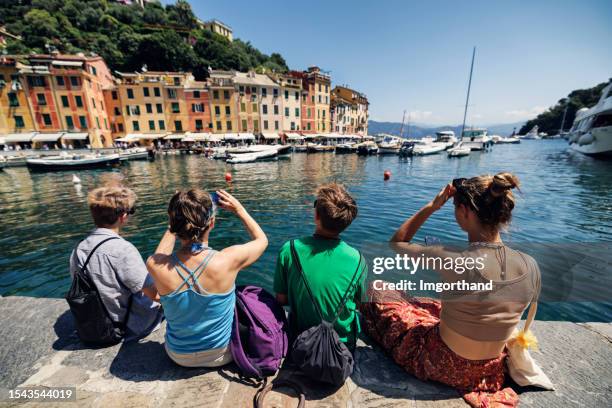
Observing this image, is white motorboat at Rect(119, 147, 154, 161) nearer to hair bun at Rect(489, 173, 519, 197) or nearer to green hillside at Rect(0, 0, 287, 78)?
green hillside at Rect(0, 0, 287, 78)

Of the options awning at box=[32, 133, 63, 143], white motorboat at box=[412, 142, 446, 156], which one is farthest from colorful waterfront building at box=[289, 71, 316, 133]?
awning at box=[32, 133, 63, 143]

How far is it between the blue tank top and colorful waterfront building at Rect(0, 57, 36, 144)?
47822mm

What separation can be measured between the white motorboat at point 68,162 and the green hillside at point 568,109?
418ft

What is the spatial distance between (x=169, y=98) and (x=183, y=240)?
49925 millimetres

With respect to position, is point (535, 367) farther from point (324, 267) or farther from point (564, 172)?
point (564, 172)

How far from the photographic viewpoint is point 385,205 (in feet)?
39.1

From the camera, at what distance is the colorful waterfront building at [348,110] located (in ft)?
204

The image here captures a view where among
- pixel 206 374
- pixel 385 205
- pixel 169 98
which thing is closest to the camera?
pixel 206 374

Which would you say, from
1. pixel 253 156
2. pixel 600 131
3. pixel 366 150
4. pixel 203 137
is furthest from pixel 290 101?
pixel 600 131

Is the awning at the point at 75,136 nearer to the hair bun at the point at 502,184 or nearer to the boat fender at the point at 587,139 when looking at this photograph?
the hair bun at the point at 502,184

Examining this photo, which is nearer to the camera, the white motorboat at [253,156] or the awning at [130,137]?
the white motorboat at [253,156]

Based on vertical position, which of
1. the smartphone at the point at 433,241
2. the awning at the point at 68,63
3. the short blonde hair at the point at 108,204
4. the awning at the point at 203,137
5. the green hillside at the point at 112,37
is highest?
the green hillside at the point at 112,37

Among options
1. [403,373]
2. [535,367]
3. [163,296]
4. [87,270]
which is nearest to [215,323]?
[163,296]

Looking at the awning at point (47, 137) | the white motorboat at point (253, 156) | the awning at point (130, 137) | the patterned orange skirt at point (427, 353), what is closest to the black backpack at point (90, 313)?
the patterned orange skirt at point (427, 353)
